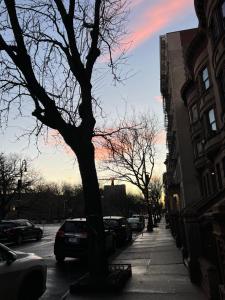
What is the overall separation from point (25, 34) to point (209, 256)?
26.0 feet

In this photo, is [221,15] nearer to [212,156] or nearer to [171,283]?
[212,156]

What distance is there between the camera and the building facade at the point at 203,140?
862cm

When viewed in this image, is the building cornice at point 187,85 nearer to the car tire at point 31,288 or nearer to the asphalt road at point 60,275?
the asphalt road at point 60,275

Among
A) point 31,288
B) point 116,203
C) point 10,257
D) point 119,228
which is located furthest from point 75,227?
point 116,203

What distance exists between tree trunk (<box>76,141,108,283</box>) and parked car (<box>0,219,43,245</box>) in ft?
54.8

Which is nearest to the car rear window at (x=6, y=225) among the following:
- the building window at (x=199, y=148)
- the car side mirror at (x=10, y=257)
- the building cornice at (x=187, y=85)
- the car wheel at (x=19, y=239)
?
the car wheel at (x=19, y=239)

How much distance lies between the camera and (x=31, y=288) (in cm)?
736

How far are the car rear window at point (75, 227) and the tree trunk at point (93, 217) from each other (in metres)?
5.21

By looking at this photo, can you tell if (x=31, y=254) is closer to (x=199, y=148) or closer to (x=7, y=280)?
(x=7, y=280)

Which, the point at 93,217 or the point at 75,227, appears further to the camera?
the point at 75,227

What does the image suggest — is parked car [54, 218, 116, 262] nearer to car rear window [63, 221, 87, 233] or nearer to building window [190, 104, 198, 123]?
car rear window [63, 221, 87, 233]

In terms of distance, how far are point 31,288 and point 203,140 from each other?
25.0 meters

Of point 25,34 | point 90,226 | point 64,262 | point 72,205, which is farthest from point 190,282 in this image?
point 72,205

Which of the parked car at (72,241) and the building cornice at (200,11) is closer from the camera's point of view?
the parked car at (72,241)
